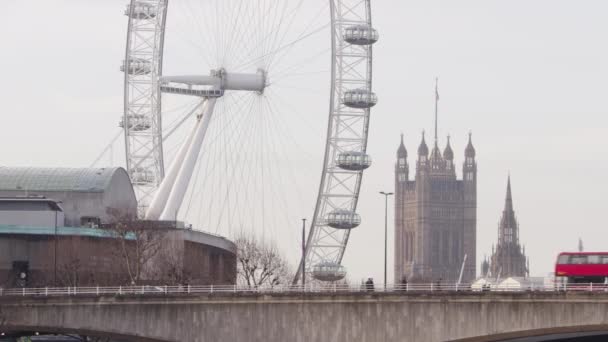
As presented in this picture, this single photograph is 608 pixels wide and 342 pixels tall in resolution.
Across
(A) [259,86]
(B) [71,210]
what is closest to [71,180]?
(B) [71,210]

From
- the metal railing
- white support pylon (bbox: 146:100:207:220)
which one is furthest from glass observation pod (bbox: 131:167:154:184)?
the metal railing

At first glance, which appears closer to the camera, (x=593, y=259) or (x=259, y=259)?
(x=593, y=259)

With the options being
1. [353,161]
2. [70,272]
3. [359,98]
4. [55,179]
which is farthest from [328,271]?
[55,179]

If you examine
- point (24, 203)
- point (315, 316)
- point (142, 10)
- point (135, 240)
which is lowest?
point (315, 316)

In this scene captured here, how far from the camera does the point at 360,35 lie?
438 feet

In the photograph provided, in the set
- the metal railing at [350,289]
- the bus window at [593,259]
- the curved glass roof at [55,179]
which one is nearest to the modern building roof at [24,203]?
the curved glass roof at [55,179]

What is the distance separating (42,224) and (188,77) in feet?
66.3

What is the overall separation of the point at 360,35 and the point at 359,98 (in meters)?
5.06

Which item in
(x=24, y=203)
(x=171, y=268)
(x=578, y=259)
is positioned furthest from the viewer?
(x=24, y=203)

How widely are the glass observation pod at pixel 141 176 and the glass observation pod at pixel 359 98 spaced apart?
18643mm

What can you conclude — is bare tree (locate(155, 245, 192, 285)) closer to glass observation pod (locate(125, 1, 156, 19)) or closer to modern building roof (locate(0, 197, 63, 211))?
modern building roof (locate(0, 197, 63, 211))

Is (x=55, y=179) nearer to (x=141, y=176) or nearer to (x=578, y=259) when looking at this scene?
(x=141, y=176)

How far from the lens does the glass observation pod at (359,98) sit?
439ft

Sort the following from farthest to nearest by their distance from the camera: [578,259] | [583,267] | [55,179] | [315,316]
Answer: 1. [55,179]
2. [578,259]
3. [583,267]
4. [315,316]
